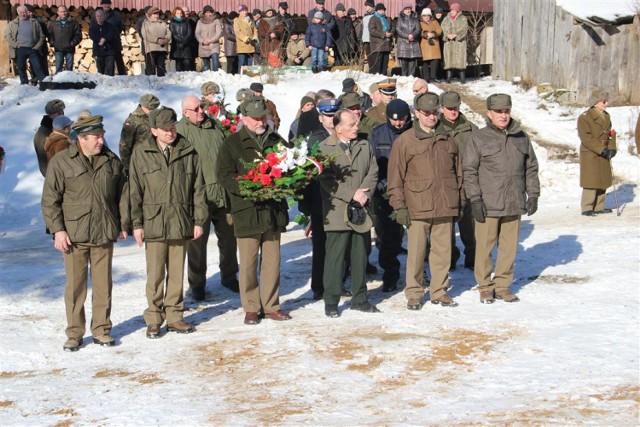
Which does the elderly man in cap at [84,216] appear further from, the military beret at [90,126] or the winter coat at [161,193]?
the winter coat at [161,193]

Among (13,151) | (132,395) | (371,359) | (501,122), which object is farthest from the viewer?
(13,151)

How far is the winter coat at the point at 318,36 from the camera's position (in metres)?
23.2

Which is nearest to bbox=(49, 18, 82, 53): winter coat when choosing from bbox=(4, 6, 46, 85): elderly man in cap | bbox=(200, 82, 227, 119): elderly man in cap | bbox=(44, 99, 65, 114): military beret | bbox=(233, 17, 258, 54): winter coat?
bbox=(4, 6, 46, 85): elderly man in cap

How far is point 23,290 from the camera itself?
11320 millimetres

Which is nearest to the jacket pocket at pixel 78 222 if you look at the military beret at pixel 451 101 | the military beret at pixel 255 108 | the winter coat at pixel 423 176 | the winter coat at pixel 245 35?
the military beret at pixel 255 108

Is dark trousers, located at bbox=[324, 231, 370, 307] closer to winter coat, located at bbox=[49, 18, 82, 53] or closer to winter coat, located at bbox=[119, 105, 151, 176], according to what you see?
winter coat, located at bbox=[119, 105, 151, 176]

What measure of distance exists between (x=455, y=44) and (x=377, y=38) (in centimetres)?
208

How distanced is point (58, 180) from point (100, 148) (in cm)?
45

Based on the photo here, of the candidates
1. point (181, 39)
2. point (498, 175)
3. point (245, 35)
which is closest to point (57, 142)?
point (498, 175)

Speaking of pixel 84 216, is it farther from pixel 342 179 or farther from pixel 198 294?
pixel 342 179

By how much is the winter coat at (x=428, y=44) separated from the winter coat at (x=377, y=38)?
0.80 m

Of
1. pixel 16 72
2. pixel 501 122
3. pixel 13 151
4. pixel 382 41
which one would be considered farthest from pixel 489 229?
pixel 16 72

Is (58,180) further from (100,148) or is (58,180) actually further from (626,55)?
(626,55)

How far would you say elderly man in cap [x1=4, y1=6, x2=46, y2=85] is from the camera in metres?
21.4
